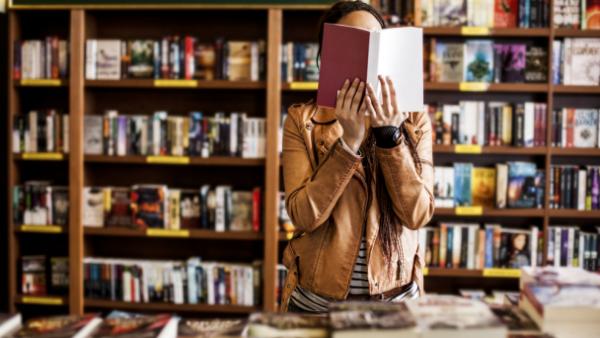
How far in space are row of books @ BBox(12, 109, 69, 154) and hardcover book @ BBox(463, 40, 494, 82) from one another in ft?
7.40

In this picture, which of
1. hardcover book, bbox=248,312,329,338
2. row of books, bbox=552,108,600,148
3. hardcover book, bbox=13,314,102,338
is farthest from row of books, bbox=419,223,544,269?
hardcover book, bbox=13,314,102,338

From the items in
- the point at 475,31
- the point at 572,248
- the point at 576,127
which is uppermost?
the point at 475,31

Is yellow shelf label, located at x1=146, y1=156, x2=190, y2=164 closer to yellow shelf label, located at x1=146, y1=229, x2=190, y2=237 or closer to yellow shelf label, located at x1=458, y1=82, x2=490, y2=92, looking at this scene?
yellow shelf label, located at x1=146, y1=229, x2=190, y2=237

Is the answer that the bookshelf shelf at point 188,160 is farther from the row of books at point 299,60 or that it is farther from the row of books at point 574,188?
the row of books at point 574,188

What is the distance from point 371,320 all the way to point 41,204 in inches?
115

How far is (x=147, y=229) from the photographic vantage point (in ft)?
11.2

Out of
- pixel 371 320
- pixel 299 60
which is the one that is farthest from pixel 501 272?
pixel 371 320

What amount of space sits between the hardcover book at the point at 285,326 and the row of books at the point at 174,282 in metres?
2.28

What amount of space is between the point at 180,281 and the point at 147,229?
0.35m

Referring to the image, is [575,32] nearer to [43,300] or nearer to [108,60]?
[108,60]

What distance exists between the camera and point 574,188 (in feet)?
10.8

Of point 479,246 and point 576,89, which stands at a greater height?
point 576,89

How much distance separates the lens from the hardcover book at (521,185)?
326cm

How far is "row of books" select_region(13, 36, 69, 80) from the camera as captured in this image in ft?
11.3
